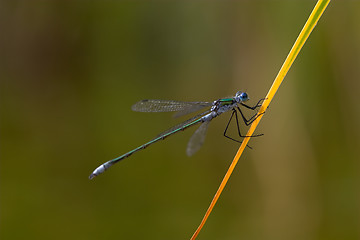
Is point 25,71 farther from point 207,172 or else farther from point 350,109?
point 350,109

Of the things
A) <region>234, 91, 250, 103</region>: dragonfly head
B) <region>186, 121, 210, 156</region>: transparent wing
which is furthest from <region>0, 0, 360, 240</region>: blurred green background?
<region>186, 121, 210, 156</region>: transparent wing

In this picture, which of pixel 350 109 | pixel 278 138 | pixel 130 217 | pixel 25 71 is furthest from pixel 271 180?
pixel 25 71

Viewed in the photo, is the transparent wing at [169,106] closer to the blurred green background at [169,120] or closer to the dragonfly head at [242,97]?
the dragonfly head at [242,97]

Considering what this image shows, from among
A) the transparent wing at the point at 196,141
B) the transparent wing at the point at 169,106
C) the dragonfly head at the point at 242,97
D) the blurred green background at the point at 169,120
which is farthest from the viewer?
the blurred green background at the point at 169,120

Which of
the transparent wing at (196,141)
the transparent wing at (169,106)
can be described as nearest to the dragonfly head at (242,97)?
the transparent wing at (169,106)

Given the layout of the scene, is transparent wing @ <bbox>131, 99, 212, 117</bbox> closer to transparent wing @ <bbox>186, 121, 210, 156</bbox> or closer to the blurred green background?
transparent wing @ <bbox>186, 121, 210, 156</bbox>
